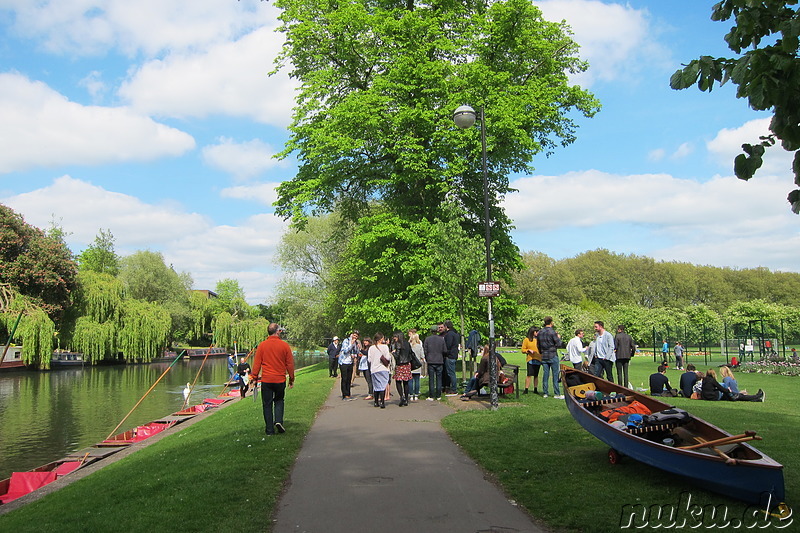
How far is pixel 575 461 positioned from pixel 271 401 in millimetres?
5496

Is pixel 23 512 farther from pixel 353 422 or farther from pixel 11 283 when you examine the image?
pixel 11 283

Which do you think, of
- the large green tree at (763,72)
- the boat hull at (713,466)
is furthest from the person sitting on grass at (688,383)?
the large green tree at (763,72)

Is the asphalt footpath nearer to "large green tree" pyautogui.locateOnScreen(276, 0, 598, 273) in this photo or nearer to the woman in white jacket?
the woman in white jacket

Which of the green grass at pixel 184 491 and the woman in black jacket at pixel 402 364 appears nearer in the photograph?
the green grass at pixel 184 491

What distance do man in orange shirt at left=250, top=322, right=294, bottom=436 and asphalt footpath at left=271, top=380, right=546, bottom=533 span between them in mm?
534

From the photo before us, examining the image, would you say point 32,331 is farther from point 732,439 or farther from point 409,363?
point 732,439

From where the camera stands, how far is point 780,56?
3.87 metres

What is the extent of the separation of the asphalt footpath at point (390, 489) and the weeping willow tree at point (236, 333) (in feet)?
160

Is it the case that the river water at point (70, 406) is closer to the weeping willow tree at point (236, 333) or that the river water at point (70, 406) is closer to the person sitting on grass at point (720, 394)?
the weeping willow tree at point (236, 333)

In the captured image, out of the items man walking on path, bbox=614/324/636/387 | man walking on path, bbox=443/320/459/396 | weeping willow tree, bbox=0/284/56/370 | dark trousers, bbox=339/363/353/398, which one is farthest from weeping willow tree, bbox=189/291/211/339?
man walking on path, bbox=614/324/636/387

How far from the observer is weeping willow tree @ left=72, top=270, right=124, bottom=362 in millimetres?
42031

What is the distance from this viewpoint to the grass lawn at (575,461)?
18.9ft

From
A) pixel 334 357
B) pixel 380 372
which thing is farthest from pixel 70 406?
pixel 380 372

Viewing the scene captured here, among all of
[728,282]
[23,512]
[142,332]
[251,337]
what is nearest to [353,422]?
[23,512]
